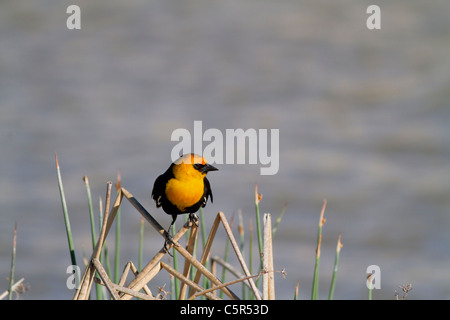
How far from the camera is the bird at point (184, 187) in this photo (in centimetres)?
230

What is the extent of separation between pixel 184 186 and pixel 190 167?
0.09 meters

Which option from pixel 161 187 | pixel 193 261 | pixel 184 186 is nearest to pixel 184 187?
pixel 184 186

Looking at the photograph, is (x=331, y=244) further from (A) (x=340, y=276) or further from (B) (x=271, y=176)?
(B) (x=271, y=176)

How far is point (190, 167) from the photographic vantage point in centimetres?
236

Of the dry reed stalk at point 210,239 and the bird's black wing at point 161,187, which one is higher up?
the bird's black wing at point 161,187

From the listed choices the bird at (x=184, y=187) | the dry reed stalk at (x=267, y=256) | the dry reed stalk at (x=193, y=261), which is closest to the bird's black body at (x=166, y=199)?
the bird at (x=184, y=187)


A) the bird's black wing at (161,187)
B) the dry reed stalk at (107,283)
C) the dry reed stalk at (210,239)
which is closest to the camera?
the dry reed stalk at (107,283)

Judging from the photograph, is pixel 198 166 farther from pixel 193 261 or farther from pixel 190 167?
pixel 193 261

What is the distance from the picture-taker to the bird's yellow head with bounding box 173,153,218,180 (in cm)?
233

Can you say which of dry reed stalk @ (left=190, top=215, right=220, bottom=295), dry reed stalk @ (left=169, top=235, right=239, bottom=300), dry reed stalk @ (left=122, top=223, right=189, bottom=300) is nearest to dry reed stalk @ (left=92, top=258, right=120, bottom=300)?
dry reed stalk @ (left=122, top=223, right=189, bottom=300)

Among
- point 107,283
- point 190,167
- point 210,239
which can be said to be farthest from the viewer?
point 210,239

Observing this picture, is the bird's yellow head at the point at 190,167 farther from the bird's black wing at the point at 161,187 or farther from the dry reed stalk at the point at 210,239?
the dry reed stalk at the point at 210,239
